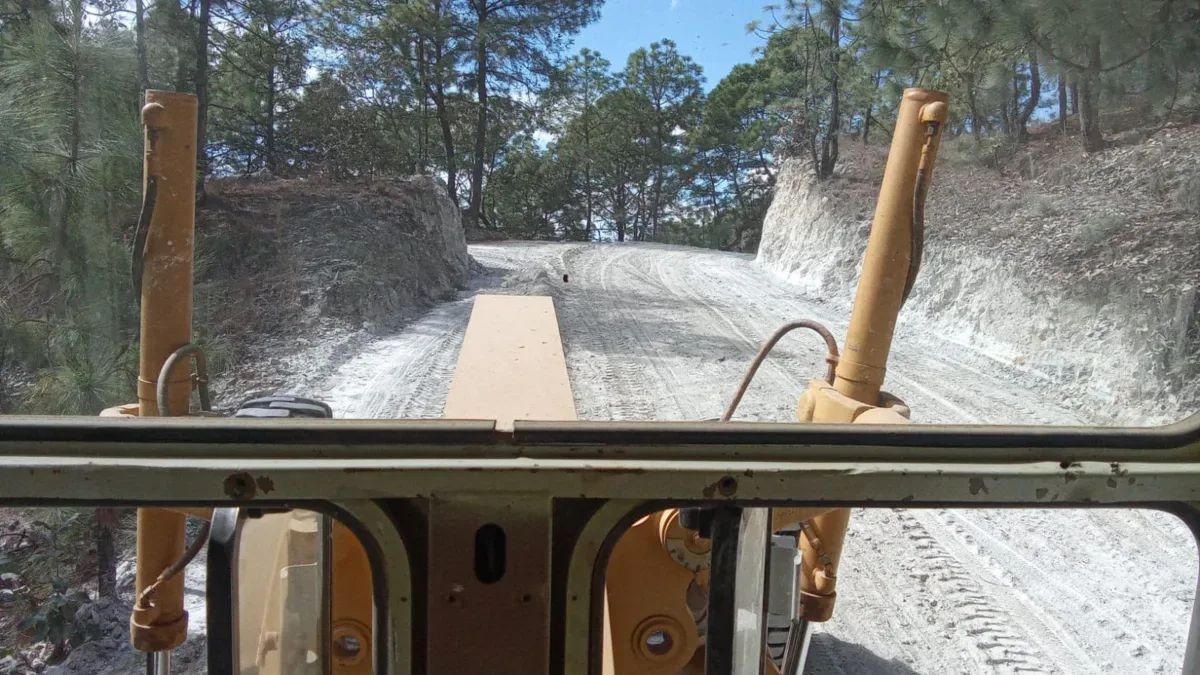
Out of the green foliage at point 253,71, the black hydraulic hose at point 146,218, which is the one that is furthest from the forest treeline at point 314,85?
the black hydraulic hose at point 146,218

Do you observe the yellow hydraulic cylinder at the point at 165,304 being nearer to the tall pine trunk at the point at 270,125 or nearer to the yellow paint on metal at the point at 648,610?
the yellow paint on metal at the point at 648,610

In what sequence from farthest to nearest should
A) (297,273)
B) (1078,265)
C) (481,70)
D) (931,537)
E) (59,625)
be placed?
(297,273) < (1078,265) < (931,537) < (481,70) < (59,625)

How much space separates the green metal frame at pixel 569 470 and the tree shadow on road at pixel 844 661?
8.32 feet

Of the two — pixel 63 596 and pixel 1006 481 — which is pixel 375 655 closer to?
pixel 1006 481

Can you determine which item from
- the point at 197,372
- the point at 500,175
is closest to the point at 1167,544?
the point at 197,372

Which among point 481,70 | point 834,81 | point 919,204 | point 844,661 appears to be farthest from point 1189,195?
point 481,70

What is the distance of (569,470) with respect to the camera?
0.98 metres

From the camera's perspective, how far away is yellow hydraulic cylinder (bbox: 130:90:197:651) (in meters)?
1.43

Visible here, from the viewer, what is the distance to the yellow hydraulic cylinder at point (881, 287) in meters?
1.75

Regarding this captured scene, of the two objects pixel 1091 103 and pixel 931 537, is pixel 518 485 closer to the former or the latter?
pixel 1091 103

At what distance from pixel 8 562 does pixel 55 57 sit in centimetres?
177

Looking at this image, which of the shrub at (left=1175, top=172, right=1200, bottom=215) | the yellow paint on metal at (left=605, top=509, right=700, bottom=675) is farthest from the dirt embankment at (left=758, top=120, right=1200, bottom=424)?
the yellow paint on metal at (left=605, top=509, right=700, bottom=675)

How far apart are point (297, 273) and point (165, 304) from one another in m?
3.55

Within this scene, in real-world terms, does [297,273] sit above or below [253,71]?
below
